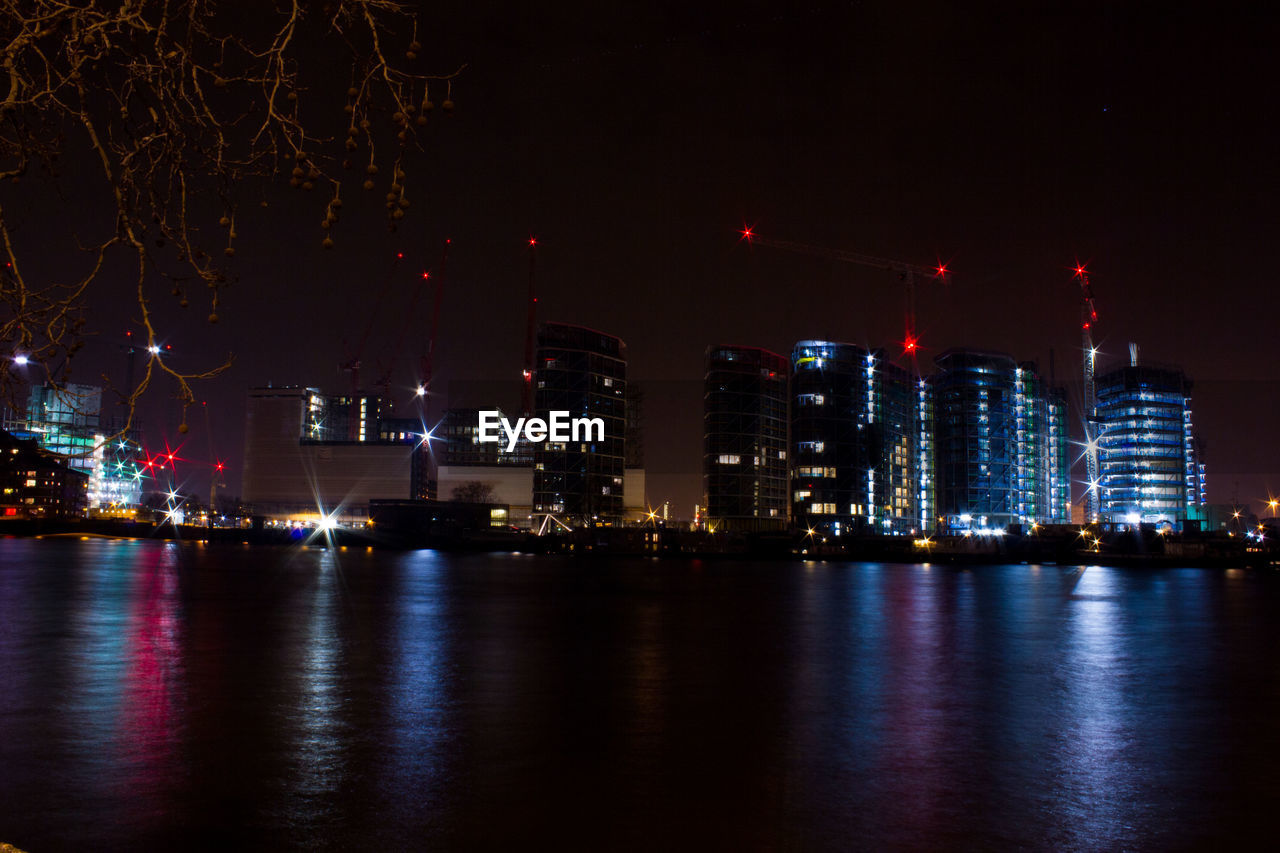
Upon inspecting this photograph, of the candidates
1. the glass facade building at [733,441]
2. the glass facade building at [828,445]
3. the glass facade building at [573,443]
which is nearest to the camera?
the glass facade building at [573,443]

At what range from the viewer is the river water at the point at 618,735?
414 inches

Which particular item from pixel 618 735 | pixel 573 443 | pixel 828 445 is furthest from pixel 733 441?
pixel 618 735

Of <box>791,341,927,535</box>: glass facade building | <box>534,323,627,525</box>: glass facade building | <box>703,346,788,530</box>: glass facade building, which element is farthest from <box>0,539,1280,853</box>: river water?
<box>703,346,788,530</box>: glass facade building

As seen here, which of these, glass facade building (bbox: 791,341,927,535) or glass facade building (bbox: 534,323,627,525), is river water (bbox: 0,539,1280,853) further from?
glass facade building (bbox: 791,341,927,535)

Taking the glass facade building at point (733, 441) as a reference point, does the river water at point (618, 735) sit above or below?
below

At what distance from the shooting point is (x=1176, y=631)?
36.9 meters

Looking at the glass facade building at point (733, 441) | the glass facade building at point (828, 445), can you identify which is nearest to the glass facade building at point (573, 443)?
the glass facade building at point (733, 441)

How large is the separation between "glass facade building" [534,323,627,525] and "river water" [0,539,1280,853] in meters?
140

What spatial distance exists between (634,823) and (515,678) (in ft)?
35.2

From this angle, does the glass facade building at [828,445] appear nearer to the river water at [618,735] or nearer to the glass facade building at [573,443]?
the glass facade building at [573,443]

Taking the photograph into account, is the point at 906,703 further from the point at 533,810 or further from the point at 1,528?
the point at 1,528

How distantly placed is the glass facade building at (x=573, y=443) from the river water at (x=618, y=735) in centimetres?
14012

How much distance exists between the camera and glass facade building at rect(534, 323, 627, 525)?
17462 centimetres

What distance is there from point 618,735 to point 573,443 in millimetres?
160751
